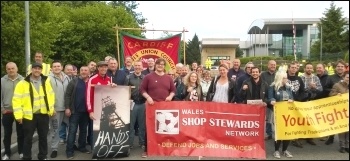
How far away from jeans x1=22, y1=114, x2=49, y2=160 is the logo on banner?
2045mm

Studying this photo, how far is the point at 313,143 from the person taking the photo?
9.35 metres

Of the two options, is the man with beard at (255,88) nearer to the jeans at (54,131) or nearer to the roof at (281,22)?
the jeans at (54,131)

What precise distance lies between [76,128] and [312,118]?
4605 millimetres

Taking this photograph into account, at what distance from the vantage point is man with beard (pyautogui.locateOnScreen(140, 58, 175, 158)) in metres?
7.89

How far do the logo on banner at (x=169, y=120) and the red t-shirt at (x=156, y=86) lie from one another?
0.28m

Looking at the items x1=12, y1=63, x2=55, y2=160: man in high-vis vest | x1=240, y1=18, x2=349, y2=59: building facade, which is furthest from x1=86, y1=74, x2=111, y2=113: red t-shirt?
x1=240, y1=18, x2=349, y2=59: building facade

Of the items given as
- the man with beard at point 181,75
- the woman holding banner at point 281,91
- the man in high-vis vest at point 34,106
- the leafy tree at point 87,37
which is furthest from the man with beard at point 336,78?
the leafy tree at point 87,37

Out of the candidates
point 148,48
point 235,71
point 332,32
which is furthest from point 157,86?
point 332,32

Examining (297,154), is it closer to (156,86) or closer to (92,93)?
(156,86)

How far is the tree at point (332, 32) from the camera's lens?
48.0 metres

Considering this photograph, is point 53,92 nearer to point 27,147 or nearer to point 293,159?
point 27,147

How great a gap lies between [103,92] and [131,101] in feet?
2.45

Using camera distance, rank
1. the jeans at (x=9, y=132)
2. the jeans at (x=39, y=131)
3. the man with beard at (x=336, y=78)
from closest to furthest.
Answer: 1. the jeans at (x=39, y=131)
2. the jeans at (x=9, y=132)
3. the man with beard at (x=336, y=78)

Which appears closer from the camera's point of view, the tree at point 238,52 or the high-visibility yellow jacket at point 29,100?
the high-visibility yellow jacket at point 29,100
